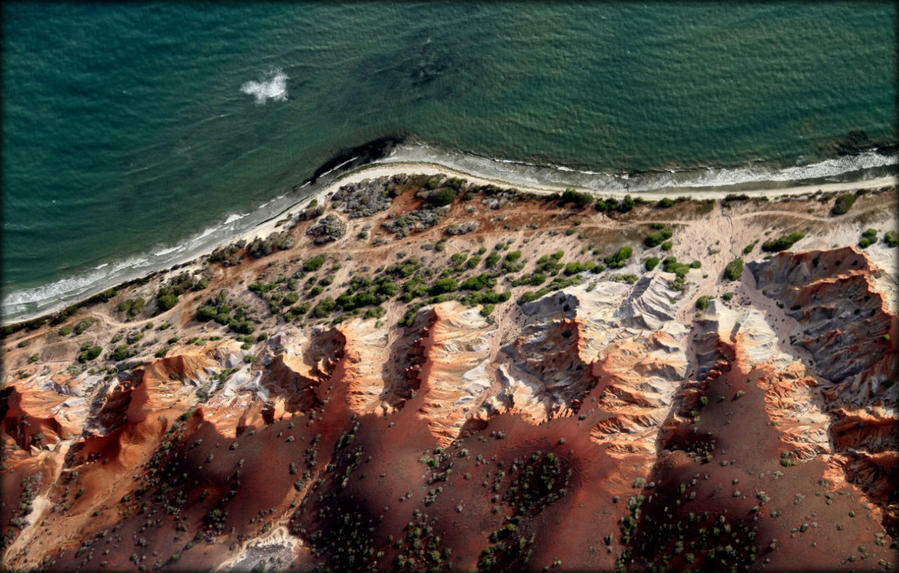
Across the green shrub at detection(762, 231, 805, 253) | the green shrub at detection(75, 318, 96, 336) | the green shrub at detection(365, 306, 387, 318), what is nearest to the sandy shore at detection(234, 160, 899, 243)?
the green shrub at detection(762, 231, 805, 253)

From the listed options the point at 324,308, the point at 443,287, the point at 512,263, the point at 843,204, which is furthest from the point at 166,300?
the point at 843,204

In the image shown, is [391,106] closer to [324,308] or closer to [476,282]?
[476,282]

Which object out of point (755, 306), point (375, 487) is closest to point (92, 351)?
point (375, 487)

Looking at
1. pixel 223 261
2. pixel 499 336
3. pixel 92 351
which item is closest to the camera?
pixel 499 336

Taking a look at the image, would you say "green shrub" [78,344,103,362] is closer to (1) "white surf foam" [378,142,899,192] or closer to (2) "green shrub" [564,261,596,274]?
(1) "white surf foam" [378,142,899,192]

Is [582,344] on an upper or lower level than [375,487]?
upper

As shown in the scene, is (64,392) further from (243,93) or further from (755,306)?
(755,306)

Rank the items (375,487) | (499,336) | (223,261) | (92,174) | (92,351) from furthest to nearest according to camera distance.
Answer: (92,174) → (223,261) → (92,351) → (499,336) → (375,487)

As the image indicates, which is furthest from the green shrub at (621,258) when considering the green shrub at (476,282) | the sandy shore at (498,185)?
the green shrub at (476,282)
